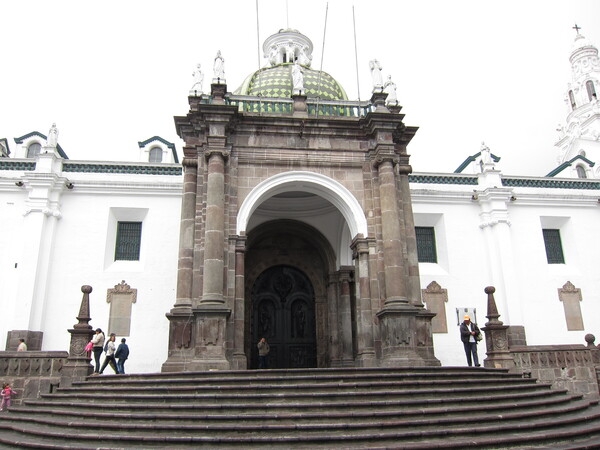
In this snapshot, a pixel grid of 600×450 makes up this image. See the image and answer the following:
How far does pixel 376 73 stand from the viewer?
1477 cm

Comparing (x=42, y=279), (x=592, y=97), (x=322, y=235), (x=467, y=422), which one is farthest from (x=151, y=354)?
(x=592, y=97)

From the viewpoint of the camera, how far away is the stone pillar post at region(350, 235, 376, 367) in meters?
12.6

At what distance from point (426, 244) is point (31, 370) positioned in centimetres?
1343

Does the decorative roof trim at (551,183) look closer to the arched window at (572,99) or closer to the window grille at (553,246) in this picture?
the window grille at (553,246)

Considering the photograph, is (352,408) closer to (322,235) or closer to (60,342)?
(322,235)

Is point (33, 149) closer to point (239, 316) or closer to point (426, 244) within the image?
point (239, 316)

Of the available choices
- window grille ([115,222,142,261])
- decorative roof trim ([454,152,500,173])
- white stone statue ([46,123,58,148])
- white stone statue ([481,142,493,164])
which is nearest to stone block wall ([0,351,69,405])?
window grille ([115,222,142,261])

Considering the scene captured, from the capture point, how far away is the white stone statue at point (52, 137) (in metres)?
17.8

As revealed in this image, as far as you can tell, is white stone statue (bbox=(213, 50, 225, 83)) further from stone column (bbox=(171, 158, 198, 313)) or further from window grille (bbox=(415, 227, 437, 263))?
window grille (bbox=(415, 227, 437, 263))

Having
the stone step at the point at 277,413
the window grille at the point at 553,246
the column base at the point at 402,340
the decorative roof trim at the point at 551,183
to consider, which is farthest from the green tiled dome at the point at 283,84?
the stone step at the point at 277,413

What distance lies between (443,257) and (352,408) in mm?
11579

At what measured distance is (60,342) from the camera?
630 inches

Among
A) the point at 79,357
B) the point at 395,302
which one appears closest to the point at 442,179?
the point at 395,302

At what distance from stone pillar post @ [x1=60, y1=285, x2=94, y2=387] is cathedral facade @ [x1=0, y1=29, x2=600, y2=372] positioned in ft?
5.85
